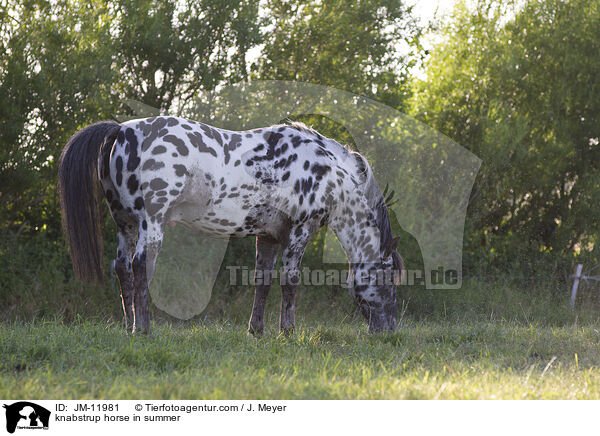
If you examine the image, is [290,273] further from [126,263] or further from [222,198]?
[126,263]

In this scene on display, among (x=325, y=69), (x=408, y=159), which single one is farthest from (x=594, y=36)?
(x=325, y=69)

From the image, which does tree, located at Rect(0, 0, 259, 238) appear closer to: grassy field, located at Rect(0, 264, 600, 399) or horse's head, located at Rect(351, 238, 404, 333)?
grassy field, located at Rect(0, 264, 600, 399)

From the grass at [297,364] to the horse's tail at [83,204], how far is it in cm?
64

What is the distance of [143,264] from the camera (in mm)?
4566

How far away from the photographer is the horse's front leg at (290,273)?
17.6ft

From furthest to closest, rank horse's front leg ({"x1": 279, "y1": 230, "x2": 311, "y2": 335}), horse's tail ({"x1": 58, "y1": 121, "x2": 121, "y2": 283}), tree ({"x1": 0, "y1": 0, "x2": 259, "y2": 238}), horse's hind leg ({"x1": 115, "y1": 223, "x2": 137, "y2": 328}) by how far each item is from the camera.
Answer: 1. tree ({"x1": 0, "y1": 0, "x2": 259, "y2": 238})
2. horse's front leg ({"x1": 279, "y1": 230, "x2": 311, "y2": 335})
3. horse's hind leg ({"x1": 115, "y1": 223, "x2": 137, "y2": 328})
4. horse's tail ({"x1": 58, "y1": 121, "x2": 121, "y2": 283})

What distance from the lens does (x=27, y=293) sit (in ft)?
23.0

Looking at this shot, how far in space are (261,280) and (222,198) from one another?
108cm

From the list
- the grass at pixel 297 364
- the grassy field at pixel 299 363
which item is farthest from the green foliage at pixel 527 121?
the grass at pixel 297 364

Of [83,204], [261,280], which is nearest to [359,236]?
[261,280]

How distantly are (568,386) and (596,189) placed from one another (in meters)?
6.03

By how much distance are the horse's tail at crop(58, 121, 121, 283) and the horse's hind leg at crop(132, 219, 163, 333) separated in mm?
307

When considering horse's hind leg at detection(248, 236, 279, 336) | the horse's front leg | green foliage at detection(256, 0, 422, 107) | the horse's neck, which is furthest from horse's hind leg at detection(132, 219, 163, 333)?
green foliage at detection(256, 0, 422, 107)

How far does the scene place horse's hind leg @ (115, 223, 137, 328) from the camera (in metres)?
4.81
